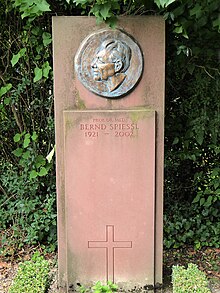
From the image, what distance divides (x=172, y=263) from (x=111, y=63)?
2045 millimetres

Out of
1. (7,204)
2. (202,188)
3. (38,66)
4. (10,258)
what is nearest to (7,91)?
(38,66)

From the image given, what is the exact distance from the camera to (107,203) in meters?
2.95

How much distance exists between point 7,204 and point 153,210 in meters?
1.87

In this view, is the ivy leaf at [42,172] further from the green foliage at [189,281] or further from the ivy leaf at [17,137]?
the green foliage at [189,281]

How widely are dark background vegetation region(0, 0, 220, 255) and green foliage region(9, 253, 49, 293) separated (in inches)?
31.7

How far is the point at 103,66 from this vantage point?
2762 millimetres

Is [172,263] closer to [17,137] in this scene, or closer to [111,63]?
[17,137]

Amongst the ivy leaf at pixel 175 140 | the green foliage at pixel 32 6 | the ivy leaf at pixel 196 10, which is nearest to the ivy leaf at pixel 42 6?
the green foliage at pixel 32 6

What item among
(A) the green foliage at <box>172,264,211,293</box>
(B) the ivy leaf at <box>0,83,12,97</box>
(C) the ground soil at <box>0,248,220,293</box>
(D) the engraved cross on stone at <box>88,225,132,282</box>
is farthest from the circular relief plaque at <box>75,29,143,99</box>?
(C) the ground soil at <box>0,248,220,293</box>

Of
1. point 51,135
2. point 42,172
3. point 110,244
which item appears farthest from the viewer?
point 51,135

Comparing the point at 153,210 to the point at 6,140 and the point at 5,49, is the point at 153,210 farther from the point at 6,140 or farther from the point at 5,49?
the point at 5,49

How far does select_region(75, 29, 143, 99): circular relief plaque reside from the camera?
2732 millimetres

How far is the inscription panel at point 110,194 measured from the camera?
9.35ft

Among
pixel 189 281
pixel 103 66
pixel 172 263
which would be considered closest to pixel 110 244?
pixel 189 281
